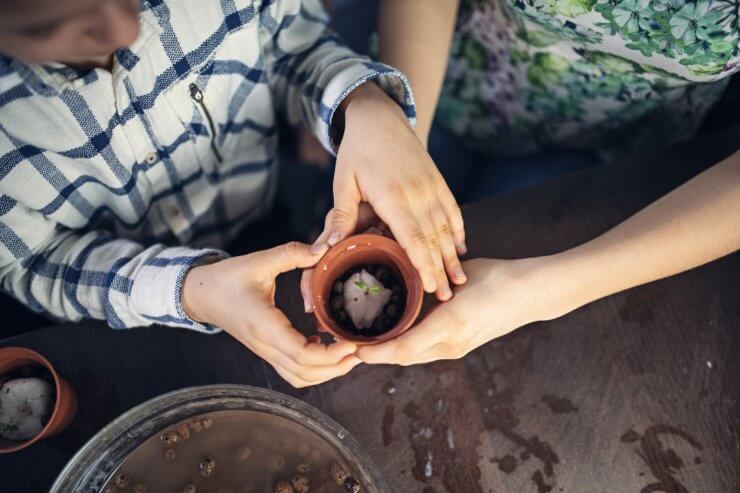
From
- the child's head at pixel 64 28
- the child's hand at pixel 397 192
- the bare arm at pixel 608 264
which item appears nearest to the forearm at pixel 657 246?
the bare arm at pixel 608 264

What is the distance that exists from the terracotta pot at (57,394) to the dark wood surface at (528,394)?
0.03m

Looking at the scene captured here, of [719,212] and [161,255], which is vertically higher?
[161,255]

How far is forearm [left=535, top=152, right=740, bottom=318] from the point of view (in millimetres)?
908

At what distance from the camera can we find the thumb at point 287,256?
810 mm

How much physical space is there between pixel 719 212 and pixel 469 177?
646 millimetres

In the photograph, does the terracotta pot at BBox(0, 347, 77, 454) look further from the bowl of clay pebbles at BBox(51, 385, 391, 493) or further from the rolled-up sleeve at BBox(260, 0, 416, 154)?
the rolled-up sleeve at BBox(260, 0, 416, 154)

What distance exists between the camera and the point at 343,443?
0.83m

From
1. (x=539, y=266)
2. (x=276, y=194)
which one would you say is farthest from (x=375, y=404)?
(x=276, y=194)

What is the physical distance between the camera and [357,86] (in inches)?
37.3

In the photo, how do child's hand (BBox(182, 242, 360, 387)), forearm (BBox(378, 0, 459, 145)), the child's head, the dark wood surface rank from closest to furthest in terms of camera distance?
1. the child's head
2. child's hand (BBox(182, 242, 360, 387))
3. the dark wood surface
4. forearm (BBox(378, 0, 459, 145))

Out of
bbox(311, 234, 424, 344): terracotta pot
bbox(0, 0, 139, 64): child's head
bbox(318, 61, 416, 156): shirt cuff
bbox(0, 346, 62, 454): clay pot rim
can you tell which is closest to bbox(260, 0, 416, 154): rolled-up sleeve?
bbox(318, 61, 416, 156): shirt cuff

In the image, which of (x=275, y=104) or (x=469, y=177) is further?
(x=469, y=177)

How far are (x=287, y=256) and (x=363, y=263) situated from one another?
0.49 feet

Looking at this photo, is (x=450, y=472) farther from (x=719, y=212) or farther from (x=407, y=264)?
(x=719, y=212)
